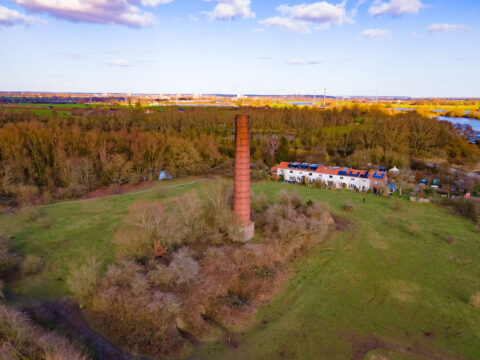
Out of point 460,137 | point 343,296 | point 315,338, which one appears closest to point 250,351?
point 315,338

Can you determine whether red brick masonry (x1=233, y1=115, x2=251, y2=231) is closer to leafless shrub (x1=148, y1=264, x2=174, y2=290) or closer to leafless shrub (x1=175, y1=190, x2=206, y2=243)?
leafless shrub (x1=175, y1=190, x2=206, y2=243)

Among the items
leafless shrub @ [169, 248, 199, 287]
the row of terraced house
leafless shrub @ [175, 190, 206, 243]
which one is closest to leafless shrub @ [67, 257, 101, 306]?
leafless shrub @ [169, 248, 199, 287]

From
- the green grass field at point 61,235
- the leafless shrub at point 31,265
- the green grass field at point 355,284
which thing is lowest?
the green grass field at point 355,284

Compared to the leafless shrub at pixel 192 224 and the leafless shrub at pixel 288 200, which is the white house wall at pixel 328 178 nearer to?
the leafless shrub at pixel 288 200

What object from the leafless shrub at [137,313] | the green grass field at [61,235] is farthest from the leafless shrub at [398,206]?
the green grass field at [61,235]

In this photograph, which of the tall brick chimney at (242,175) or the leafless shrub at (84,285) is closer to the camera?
the leafless shrub at (84,285)

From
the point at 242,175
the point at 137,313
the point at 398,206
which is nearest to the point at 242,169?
the point at 242,175
